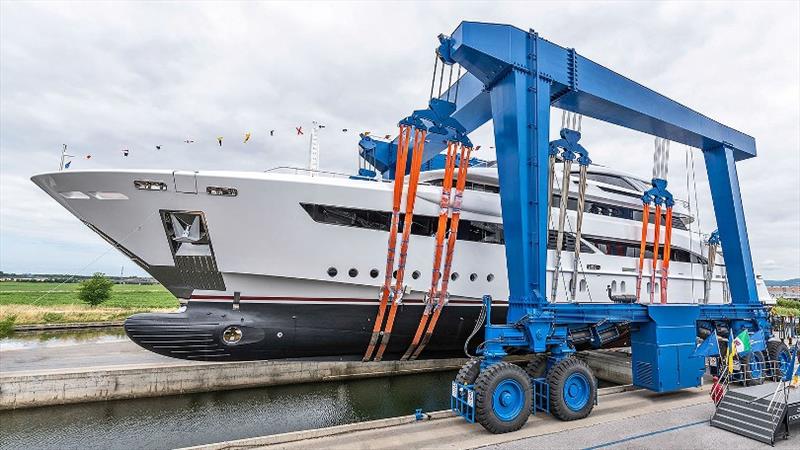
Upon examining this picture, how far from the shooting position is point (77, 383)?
1080 centimetres

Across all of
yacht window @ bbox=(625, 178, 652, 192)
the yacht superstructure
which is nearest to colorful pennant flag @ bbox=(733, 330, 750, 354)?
the yacht superstructure

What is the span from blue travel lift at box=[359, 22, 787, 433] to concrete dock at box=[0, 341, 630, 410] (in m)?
4.24

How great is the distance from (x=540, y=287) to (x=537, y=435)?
2836 millimetres

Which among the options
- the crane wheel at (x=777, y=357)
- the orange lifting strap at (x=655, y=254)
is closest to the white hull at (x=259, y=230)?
the orange lifting strap at (x=655, y=254)

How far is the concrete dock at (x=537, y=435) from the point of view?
6773 mm

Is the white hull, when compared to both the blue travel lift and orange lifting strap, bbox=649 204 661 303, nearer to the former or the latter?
the blue travel lift

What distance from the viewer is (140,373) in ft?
37.2

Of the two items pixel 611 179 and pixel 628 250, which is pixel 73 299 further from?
pixel 628 250

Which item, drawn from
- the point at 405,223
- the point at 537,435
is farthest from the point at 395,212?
the point at 537,435

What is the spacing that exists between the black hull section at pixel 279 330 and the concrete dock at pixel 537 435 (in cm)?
199

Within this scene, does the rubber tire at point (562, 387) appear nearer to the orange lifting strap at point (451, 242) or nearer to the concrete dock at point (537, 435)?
the concrete dock at point (537, 435)

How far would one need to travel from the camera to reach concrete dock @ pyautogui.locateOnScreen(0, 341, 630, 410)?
415 inches

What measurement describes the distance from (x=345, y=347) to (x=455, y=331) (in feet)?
10.7

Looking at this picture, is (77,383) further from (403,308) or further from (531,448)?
(531,448)
